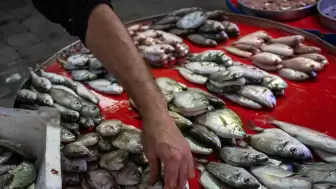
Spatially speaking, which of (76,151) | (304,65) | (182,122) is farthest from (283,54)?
(76,151)

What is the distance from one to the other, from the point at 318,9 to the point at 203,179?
1.78 m

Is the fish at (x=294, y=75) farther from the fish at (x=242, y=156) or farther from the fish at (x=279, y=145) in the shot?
the fish at (x=242, y=156)

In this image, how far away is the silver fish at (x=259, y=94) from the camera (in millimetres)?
2230

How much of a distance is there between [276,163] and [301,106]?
506mm

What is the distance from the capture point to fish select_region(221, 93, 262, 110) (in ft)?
7.36


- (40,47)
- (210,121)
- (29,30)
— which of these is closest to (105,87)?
(210,121)

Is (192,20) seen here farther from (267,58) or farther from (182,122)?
(182,122)

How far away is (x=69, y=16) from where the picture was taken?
177 cm

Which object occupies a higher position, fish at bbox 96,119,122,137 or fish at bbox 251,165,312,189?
fish at bbox 251,165,312,189

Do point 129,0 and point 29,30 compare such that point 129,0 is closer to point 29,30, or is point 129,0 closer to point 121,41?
point 29,30

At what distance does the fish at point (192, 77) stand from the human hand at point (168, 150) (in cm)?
107

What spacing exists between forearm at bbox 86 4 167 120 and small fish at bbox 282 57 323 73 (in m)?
1.26

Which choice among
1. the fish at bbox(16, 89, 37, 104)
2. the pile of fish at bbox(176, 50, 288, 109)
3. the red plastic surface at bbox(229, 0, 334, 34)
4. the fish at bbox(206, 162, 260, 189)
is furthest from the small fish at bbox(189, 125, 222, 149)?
the red plastic surface at bbox(229, 0, 334, 34)

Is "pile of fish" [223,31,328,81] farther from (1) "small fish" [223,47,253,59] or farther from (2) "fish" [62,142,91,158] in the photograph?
(2) "fish" [62,142,91,158]
